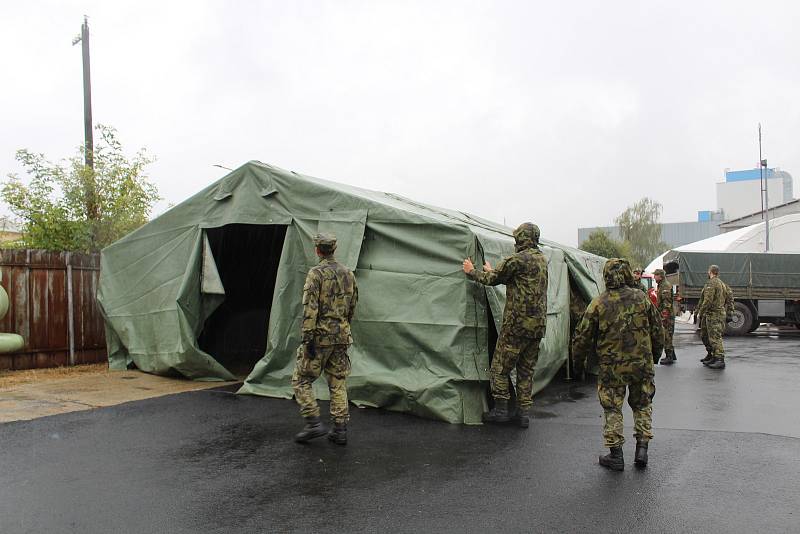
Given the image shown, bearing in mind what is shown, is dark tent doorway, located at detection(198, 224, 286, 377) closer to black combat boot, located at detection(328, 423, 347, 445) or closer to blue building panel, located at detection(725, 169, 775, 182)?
black combat boot, located at detection(328, 423, 347, 445)

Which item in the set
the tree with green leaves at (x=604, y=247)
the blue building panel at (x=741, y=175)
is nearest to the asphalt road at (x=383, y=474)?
the tree with green leaves at (x=604, y=247)

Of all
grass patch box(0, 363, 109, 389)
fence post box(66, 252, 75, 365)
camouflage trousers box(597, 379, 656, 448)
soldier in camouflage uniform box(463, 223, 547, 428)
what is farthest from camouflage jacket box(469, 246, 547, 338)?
fence post box(66, 252, 75, 365)

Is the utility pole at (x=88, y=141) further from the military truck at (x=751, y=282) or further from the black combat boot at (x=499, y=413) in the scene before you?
the military truck at (x=751, y=282)

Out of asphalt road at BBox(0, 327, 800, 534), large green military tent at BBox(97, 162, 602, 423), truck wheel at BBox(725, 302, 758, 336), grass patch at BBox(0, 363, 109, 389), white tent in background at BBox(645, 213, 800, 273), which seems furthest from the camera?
white tent in background at BBox(645, 213, 800, 273)

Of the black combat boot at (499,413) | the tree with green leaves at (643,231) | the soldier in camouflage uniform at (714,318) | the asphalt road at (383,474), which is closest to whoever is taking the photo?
the asphalt road at (383,474)

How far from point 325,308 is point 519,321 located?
1850 millimetres

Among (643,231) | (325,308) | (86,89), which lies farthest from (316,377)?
(643,231)

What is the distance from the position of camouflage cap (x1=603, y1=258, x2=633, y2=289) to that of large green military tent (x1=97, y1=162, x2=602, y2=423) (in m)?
1.58

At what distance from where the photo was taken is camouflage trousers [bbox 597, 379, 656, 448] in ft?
15.2

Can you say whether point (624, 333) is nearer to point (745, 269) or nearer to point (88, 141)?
point (88, 141)

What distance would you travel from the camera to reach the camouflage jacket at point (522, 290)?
5.76 m

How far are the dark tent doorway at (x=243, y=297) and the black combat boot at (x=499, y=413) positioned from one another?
4.51 meters

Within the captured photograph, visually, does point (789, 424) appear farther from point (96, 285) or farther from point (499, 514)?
point (96, 285)

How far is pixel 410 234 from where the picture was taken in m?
6.56
